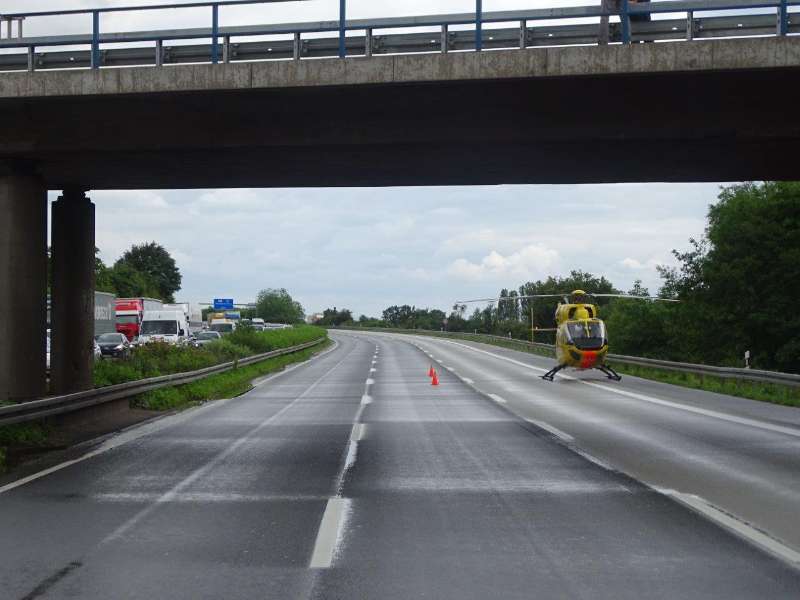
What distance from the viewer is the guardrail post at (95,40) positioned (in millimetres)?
14742

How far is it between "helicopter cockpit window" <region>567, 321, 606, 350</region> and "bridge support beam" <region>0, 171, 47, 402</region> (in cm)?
1949

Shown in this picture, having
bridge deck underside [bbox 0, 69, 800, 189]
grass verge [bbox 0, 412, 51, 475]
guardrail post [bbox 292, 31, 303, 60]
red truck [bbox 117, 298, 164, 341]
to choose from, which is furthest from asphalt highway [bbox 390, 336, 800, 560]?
red truck [bbox 117, 298, 164, 341]

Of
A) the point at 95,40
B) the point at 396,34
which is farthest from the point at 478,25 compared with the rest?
the point at 95,40

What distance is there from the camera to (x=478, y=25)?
13.9 m

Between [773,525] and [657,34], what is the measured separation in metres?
8.47

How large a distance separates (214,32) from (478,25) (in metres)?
4.28

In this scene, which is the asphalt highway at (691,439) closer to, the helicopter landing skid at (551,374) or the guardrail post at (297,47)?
the helicopter landing skid at (551,374)

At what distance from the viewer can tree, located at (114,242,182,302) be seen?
147 meters

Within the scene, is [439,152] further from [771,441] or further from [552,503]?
[552,503]

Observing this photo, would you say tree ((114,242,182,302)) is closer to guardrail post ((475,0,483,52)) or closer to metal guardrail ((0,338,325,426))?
metal guardrail ((0,338,325,426))

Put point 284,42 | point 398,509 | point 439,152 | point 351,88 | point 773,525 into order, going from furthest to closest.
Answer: point 439,152 → point 284,42 → point 351,88 → point 398,509 → point 773,525

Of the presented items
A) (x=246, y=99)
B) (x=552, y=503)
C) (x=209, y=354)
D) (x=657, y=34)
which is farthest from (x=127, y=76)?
(x=209, y=354)

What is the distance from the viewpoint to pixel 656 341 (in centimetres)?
6625

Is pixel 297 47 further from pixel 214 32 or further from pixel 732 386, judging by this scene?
pixel 732 386
